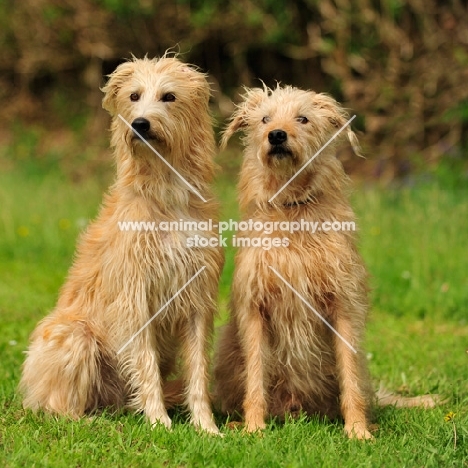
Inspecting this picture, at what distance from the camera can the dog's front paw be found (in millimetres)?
4744

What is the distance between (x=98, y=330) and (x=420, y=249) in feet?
13.8

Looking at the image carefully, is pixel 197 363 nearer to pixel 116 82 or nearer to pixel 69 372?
pixel 69 372

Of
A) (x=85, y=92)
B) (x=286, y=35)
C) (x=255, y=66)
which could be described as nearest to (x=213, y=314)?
(x=286, y=35)

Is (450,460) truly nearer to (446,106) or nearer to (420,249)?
(420,249)

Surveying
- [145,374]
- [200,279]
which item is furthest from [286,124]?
[145,374]

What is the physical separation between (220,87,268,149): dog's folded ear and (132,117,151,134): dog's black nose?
1.89 feet

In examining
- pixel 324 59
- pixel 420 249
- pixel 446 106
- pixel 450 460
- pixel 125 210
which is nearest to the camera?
pixel 450 460

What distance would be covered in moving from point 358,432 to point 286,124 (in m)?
1.69

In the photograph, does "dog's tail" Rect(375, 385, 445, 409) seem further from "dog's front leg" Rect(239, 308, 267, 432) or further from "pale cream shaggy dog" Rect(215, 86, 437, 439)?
"dog's front leg" Rect(239, 308, 267, 432)

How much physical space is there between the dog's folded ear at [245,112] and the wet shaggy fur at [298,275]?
2cm

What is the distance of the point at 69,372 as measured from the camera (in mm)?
5016

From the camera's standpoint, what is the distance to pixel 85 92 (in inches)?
611
